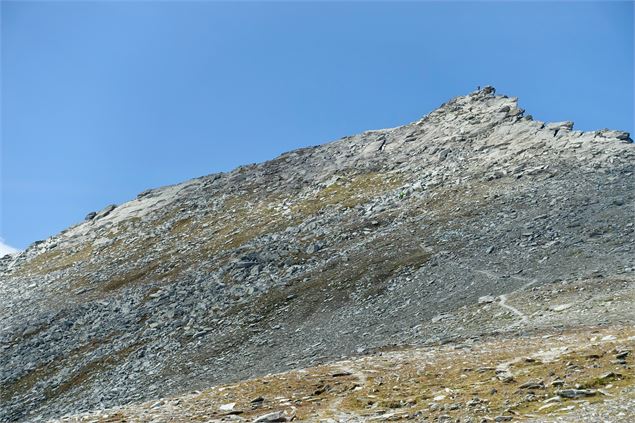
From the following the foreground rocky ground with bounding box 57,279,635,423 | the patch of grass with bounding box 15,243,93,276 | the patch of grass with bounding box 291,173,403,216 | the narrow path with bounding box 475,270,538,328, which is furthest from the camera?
the patch of grass with bounding box 15,243,93,276

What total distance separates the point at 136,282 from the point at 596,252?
4314 cm

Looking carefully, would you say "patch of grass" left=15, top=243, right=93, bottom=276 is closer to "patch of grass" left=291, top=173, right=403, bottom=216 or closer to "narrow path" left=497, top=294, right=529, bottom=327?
"patch of grass" left=291, top=173, right=403, bottom=216

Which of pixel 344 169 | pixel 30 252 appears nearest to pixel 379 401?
pixel 344 169

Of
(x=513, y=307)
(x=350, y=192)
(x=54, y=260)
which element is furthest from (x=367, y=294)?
(x=54, y=260)

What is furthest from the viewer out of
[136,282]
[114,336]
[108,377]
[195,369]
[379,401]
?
[136,282]

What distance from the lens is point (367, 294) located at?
4716 cm

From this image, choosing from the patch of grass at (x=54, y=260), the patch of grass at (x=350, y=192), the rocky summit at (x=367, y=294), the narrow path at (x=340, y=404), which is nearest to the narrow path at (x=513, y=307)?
the rocky summit at (x=367, y=294)

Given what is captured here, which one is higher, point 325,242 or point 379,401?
point 325,242

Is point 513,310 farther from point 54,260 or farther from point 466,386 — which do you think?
point 54,260

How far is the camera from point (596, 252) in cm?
4406

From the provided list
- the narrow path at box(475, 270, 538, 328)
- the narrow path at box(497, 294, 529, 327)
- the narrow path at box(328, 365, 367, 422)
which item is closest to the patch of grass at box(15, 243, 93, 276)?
the narrow path at box(475, 270, 538, 328)

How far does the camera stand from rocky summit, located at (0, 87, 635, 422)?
23.3m

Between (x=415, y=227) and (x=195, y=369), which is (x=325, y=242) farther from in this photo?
(x=195, y=369)

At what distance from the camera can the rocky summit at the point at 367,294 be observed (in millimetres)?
23316
